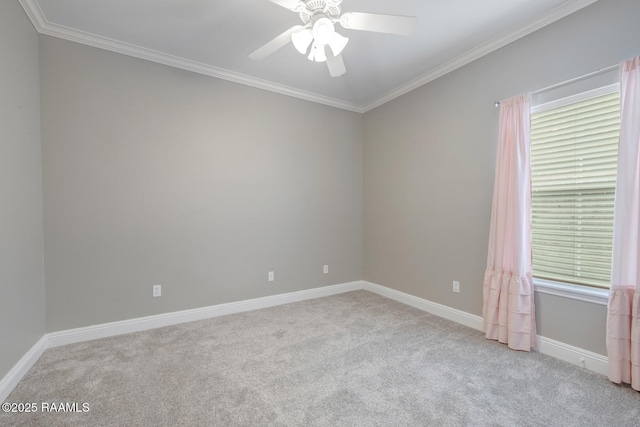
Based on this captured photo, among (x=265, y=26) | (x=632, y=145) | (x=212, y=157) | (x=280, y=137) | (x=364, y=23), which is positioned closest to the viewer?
(x=364, y=23)

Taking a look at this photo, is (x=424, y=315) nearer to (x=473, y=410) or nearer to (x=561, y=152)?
(x=473, y=410)

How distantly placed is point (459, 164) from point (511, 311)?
154 cm

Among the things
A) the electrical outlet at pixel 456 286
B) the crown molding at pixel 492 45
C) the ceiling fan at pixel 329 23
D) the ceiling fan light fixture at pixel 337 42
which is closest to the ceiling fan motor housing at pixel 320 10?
the ceiling fan at pixel 329 23

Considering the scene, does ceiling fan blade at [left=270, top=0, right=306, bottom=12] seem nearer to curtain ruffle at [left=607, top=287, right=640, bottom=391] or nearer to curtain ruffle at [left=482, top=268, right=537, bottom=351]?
curtain ruffle at [left=482, top=268, right=537, bottom=351]

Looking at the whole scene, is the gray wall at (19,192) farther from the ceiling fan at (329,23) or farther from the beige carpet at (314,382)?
the ceiling fan at (329,23)

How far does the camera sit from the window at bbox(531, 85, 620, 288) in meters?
2.16

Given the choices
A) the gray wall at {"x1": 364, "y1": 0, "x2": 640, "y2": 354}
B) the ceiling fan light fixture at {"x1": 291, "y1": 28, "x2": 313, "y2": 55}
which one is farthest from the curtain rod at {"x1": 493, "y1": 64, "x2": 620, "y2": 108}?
the ceiling fan light fixture at {"x1": 291, "y1": 28, "x2": 313, "y2": 55}

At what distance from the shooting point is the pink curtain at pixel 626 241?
190cm

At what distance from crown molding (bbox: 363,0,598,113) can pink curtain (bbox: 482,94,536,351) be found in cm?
57

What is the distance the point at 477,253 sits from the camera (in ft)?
9.73

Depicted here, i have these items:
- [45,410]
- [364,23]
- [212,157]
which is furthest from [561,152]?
[45,410]

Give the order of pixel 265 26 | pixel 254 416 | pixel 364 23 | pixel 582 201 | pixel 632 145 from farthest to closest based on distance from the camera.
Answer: pixel 265 26
pixel 582 201
pixel 632 145
pixel 364 23
pixel 254 416

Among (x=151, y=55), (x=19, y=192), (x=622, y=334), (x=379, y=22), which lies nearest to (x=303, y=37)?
(x=379, y=22)

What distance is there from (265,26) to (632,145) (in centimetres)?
292
